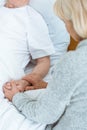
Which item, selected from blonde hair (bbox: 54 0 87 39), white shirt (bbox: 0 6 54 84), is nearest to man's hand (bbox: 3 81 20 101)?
white shirt (bbox: 0 6 54 84)

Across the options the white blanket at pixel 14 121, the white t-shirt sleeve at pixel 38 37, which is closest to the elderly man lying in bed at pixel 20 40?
the white t-shirt sleeve at pixel 38 37

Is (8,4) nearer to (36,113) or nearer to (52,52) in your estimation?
(52,52)

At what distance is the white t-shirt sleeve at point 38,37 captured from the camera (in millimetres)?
1473

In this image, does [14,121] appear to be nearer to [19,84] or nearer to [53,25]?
[19,84]

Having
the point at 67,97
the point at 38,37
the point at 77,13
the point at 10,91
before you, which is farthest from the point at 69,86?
the point at 38,37

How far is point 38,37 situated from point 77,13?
50 cm

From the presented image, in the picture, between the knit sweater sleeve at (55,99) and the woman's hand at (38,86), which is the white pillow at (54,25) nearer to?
the woman's hand at (38,86)

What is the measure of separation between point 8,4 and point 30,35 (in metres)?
0.24

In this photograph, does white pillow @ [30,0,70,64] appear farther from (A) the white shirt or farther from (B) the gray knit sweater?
(B) the gray knit sweater

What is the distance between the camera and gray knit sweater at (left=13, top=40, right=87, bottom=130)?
0.96 meters

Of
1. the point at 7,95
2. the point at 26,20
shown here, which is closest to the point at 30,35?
the point at 26,20

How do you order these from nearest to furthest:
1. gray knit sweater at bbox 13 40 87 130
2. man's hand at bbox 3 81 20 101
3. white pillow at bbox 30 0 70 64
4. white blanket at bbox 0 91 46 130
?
gray knit sweater at bbox 13 40 87 130
white blanket at bbox 0 91 46 130
man's hand at bbox 3 81 20 101
white pillow at bbox 30 0 70 64

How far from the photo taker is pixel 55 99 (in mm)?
1000

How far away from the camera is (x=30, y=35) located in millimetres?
1467
